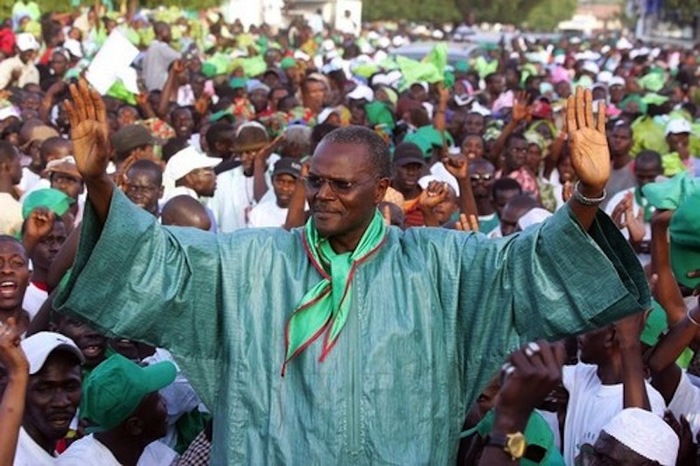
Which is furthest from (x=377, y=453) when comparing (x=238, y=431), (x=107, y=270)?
(x=107, y=270)

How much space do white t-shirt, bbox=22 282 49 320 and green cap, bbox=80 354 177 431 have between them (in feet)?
4.98

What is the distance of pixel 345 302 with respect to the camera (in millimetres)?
3713

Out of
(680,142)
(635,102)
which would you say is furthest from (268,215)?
(635,102)

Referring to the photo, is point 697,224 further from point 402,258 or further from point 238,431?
point 238,431

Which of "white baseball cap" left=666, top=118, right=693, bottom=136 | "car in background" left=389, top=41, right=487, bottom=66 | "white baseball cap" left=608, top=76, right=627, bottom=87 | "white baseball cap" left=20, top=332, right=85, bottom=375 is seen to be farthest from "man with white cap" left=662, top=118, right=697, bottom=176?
"car in background" left=389, top=41, right=487, bottom=66

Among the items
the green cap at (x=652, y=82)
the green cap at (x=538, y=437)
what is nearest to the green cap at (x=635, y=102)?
the green cap at (x=652, y=82)

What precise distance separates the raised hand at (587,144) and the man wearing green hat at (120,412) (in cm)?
174

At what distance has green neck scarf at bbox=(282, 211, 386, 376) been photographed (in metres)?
3.70

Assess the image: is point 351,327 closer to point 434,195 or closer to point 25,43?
point 434,195

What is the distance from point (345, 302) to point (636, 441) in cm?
110

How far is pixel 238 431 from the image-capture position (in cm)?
372

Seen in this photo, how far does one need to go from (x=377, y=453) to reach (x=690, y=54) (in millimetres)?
25959

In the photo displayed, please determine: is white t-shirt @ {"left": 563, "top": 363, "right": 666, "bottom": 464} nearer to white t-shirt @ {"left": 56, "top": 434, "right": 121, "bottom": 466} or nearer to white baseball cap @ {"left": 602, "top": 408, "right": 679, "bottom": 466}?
white baseball cap @ {"left": 602, "top": 408, "right": 679, "bottom": 466}

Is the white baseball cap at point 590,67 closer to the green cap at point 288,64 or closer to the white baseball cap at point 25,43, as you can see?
the green cap at point 288,64
